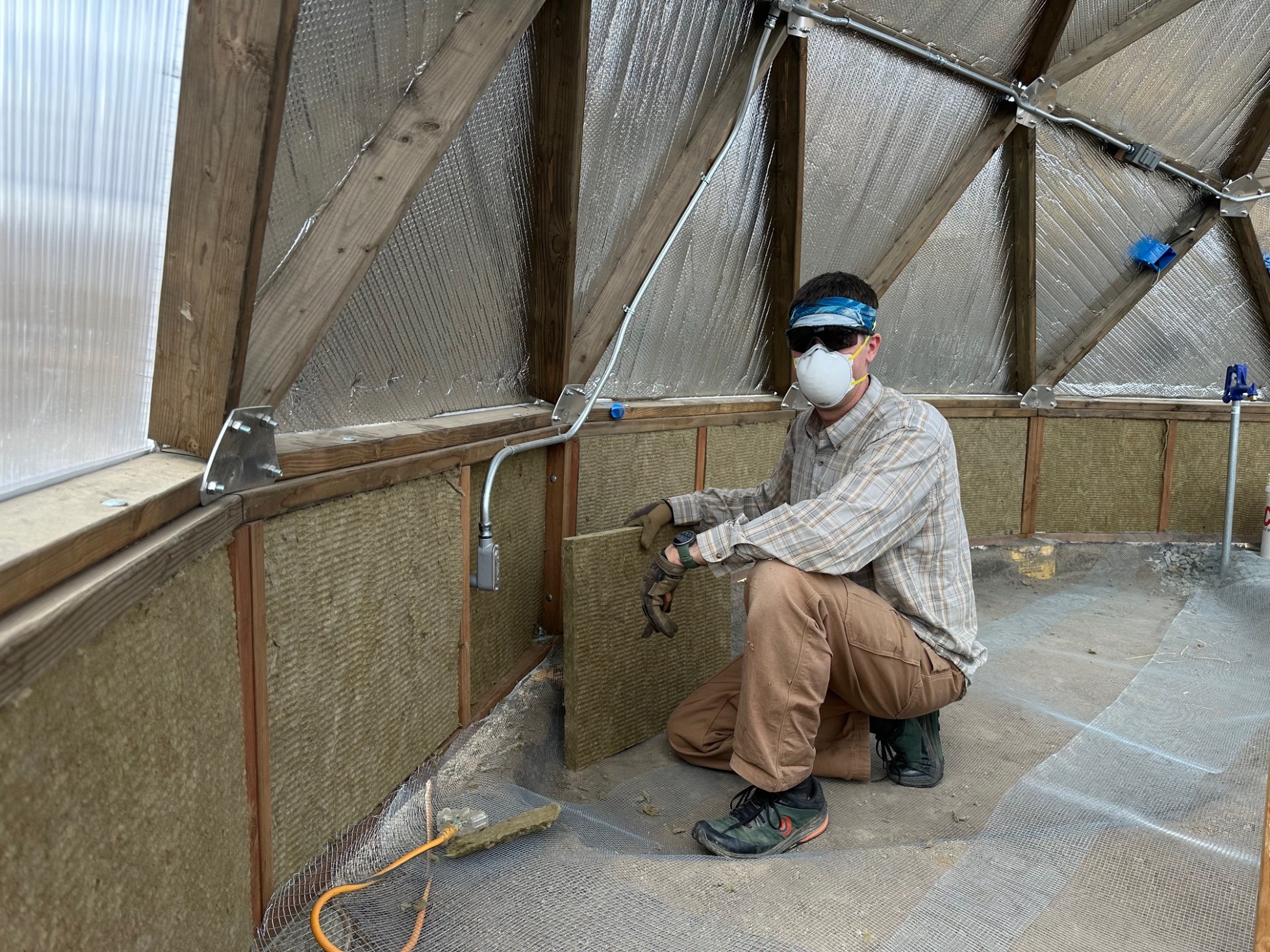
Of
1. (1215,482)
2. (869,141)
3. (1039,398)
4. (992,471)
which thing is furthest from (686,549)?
(1215,482)

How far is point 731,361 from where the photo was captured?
13.3 feet

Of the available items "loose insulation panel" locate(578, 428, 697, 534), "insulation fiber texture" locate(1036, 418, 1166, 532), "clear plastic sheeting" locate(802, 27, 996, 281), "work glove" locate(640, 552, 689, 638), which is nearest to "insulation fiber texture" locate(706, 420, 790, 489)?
"loose insulation panel" locate(578, 428, 697, 534)

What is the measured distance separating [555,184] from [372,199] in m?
0.98

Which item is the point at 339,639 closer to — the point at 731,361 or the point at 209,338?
the point at 209,338

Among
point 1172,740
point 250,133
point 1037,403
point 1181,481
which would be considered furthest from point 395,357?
point 1181,481

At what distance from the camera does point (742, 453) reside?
4.11 meters

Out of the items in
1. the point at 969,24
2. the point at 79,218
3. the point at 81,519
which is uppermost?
the point at 969,24

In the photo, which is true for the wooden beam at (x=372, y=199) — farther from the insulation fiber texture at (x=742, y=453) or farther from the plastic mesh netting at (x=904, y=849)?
the insulation fiber texture at (x=742, y=453)

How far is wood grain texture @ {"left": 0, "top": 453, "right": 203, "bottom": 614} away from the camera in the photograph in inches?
35.4

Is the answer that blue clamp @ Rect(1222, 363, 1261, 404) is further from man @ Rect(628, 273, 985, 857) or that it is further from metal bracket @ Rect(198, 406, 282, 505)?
metal bracket @ Rect(198, 406, 282, 505)

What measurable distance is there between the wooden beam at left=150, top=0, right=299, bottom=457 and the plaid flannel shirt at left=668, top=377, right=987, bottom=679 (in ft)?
4.21

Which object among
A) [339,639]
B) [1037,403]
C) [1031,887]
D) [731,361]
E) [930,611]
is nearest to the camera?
[339,639]

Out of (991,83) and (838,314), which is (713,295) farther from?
(991,83)

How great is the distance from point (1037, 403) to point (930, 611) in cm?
317
